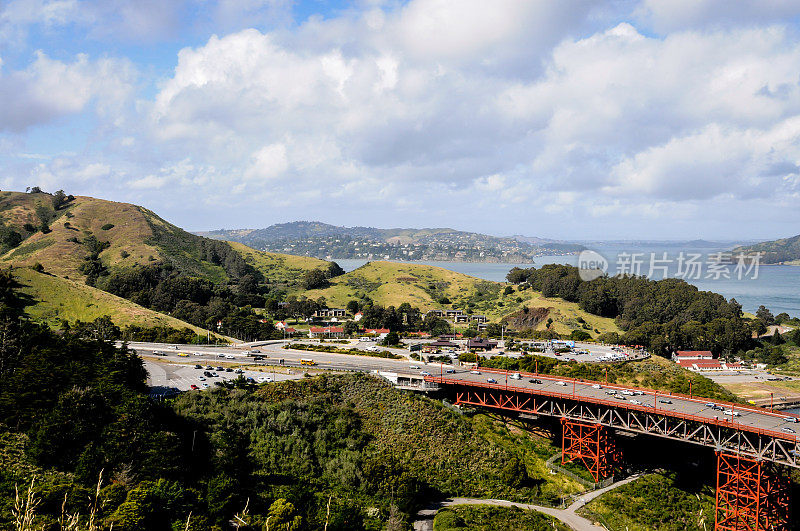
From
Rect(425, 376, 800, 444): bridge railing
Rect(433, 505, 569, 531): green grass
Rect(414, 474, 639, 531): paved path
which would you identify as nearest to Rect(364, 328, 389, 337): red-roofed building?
Answer: Rect(425, 376, 800, 444): bridge railing

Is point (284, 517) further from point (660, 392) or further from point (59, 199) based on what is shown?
point (59, 199)

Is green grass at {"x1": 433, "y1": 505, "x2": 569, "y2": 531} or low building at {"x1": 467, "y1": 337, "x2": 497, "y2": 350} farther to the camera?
low building at {"x1": 467, "y1": 337, "x2": 497, "y2": 350}

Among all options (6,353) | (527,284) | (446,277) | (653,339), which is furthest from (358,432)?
(446,277)

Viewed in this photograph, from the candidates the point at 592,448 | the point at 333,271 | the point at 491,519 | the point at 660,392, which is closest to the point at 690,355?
the point at 660,392

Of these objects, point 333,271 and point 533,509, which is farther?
point 333,271

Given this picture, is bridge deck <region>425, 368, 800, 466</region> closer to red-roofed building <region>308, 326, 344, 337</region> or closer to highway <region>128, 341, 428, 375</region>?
highway <region>128, 341, 428, 375</region>

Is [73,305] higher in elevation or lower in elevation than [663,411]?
lower

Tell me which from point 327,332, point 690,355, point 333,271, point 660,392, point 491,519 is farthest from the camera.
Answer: point 333,271
